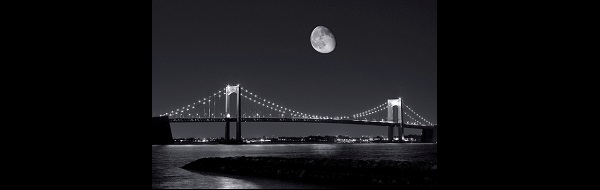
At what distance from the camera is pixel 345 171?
15852mm

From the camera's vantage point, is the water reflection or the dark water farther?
the dark water

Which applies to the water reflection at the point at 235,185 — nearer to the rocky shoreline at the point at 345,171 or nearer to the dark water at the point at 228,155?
the dark water at the point at 228,155

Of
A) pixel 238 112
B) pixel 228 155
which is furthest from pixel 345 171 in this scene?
pixel 238 112

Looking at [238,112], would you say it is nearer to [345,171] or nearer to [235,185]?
[345,171]

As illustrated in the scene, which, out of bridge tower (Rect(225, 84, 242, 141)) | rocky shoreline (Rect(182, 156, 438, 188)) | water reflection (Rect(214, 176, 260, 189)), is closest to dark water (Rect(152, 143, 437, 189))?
water reflection (Rect(214, 176, 260, 189))

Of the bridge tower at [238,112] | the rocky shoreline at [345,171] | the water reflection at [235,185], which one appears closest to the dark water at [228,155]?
the water reflection at [235,185]

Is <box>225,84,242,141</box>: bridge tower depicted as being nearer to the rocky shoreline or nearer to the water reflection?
the rocky shoreline

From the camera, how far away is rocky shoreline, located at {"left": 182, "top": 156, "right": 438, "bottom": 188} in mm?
13648

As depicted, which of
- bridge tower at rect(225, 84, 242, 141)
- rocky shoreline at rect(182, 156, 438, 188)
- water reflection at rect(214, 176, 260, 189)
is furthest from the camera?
bridge tower at rect(225, 84, 242, 141)

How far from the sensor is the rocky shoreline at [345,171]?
13648 millimetres
